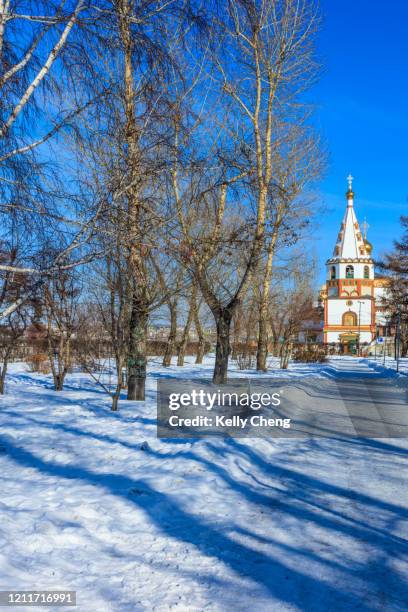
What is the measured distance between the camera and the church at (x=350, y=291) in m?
86.6

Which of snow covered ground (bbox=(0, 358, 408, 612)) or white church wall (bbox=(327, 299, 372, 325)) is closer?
snow covered ground (bbox=(0, 358, 408, 612))

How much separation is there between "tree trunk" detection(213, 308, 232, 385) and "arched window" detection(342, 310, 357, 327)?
7529 cm

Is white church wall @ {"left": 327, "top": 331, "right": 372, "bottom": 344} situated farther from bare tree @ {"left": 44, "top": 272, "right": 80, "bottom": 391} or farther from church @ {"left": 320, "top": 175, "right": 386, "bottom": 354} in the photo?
bare tree @ {"left": 44, "top": 272, "right": 80, "bottom": 391}

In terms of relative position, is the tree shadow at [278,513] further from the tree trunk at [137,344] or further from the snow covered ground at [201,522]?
the tree trunk at [137,344]

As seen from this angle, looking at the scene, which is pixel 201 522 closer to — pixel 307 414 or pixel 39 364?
pixel 307 414

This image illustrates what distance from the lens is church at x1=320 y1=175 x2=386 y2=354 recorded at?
86.6 meters

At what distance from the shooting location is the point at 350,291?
287 ft

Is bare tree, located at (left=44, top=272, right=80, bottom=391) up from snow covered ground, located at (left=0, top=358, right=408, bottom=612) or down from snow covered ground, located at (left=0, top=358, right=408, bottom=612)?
up

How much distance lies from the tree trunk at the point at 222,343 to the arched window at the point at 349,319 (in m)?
75.3

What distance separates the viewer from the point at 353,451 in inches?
315

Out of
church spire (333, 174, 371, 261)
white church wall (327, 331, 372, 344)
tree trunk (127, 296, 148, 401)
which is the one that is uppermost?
church spire (333, 174, 371, 261)

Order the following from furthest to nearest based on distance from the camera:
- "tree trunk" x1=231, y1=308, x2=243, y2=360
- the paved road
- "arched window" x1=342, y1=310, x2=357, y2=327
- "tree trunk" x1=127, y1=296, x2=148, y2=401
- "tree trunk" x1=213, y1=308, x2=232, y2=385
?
"arched window" x1=342, y1=310, x2=357, y2=327 < "tree trunk" x1=231, y1=308, x2=243, y2=360 < "tree trunk" x1=213, y1=308, x2=232, y2=385 < "tree trunk" x1=127, y1=296, x2=148, y2=401 < the paved road

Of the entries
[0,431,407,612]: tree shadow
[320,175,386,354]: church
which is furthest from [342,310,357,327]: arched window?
[0,431,407,612]: tree shadow

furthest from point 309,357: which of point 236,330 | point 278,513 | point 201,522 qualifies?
point 201,522
